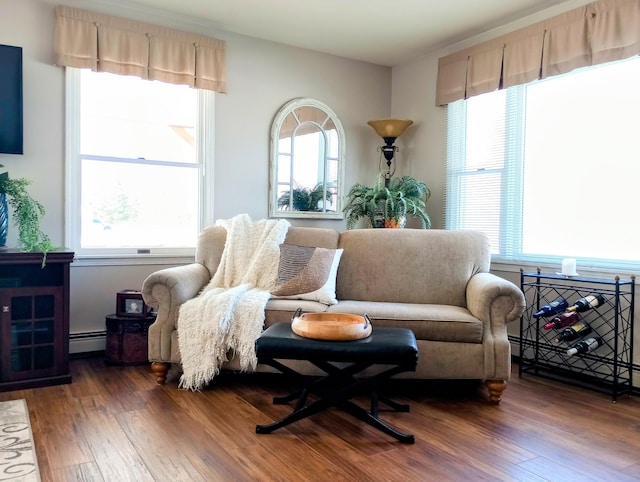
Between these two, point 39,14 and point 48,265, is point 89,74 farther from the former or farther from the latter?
point 48,265

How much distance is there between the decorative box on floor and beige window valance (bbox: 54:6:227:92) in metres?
1.70

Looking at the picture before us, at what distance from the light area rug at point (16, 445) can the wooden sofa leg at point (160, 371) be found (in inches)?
25.6

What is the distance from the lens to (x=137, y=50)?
140 inches

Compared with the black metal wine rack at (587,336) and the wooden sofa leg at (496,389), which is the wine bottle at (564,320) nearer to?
the black metal wine rack at (587,336)

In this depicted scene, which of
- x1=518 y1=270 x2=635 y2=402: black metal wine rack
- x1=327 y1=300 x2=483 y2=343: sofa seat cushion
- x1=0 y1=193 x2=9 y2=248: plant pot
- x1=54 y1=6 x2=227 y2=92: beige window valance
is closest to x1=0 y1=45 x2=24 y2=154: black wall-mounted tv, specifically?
x1=54 y1=6 x2=227 y2=92: beige window valance

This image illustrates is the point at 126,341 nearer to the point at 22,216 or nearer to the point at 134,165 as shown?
the point at 22,216

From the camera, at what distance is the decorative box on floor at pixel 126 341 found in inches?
130

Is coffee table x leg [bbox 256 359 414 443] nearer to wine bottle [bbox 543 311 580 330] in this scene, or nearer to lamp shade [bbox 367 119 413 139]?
wine bottle [bbox 543 311 580 330]

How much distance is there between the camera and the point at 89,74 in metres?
3.51

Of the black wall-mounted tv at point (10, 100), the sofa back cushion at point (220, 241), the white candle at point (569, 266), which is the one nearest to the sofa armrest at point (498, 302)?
the white candle at point (569, 266)

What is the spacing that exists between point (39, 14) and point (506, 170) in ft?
11.0

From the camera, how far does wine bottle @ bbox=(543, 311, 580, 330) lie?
3.02 metres

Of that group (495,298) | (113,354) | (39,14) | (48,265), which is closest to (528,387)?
(495,298)

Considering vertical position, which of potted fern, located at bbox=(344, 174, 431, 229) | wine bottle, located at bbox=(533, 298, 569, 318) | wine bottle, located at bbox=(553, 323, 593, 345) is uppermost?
potted fern, located at bbox=(344, 174, 431, 229)
